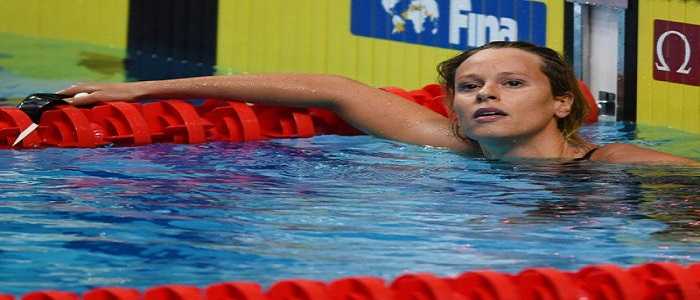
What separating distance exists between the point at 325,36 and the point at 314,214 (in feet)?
10.8

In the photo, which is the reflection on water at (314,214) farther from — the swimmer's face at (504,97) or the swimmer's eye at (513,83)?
the swimmer's eye at (513,83)

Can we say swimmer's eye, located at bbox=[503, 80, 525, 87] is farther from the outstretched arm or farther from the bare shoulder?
the outstretched arm

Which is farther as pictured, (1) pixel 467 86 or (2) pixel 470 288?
(1) pixel 467 86

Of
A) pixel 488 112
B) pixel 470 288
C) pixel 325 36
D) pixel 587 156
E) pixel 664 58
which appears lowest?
pixel 470 288

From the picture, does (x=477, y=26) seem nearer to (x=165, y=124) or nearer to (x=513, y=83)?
(x=165, y=124)

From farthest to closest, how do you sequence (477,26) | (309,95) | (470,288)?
(477,26)
(309,95)
(470,288)

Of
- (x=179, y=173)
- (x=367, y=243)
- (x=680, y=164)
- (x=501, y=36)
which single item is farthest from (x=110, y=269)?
(x=501, y=36)

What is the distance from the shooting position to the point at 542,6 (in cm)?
596

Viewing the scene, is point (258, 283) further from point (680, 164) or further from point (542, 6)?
point (542, 6)

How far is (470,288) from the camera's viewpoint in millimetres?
2535

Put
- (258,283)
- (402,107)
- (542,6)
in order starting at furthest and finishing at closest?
1. (542,6)
2. (402,107)
3. (258,283)

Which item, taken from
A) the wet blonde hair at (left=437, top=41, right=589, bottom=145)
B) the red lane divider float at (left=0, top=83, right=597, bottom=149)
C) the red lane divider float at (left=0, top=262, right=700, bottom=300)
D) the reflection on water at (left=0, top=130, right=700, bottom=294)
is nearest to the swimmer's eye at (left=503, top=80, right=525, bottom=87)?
the wet blonde hair at (left=437, top=41, right=589, bottom=145)

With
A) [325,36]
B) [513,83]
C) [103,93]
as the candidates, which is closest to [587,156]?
[513,83]

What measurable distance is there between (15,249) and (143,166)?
127 centimetres
